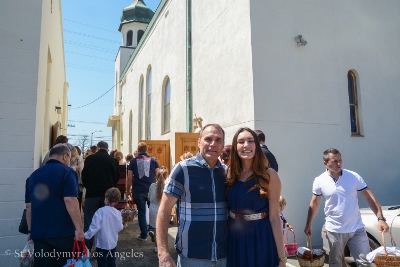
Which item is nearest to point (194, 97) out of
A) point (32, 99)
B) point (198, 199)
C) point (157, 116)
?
point (157, 116)

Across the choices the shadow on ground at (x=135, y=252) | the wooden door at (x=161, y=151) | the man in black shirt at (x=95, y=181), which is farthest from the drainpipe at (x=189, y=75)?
the man in black shirt at (x=95, y=181)

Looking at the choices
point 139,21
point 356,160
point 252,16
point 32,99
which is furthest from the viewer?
point 139,21

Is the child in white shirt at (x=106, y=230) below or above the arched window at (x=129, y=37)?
below

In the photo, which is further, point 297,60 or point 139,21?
point 139,21

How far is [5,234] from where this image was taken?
4.53 m

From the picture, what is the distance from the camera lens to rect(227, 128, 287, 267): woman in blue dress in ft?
7.40

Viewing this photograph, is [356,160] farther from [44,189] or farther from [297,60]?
[44,189]

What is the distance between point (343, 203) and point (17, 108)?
4928 mm

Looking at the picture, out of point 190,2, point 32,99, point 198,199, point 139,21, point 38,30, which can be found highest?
point 139,21

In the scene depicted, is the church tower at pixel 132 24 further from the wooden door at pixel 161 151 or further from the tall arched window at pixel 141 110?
the wooden door at pixel 161 151

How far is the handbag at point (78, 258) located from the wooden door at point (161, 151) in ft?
24.7

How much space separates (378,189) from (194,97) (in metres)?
5.67

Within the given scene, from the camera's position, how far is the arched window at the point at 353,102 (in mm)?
7579

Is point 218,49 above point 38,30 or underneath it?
above
